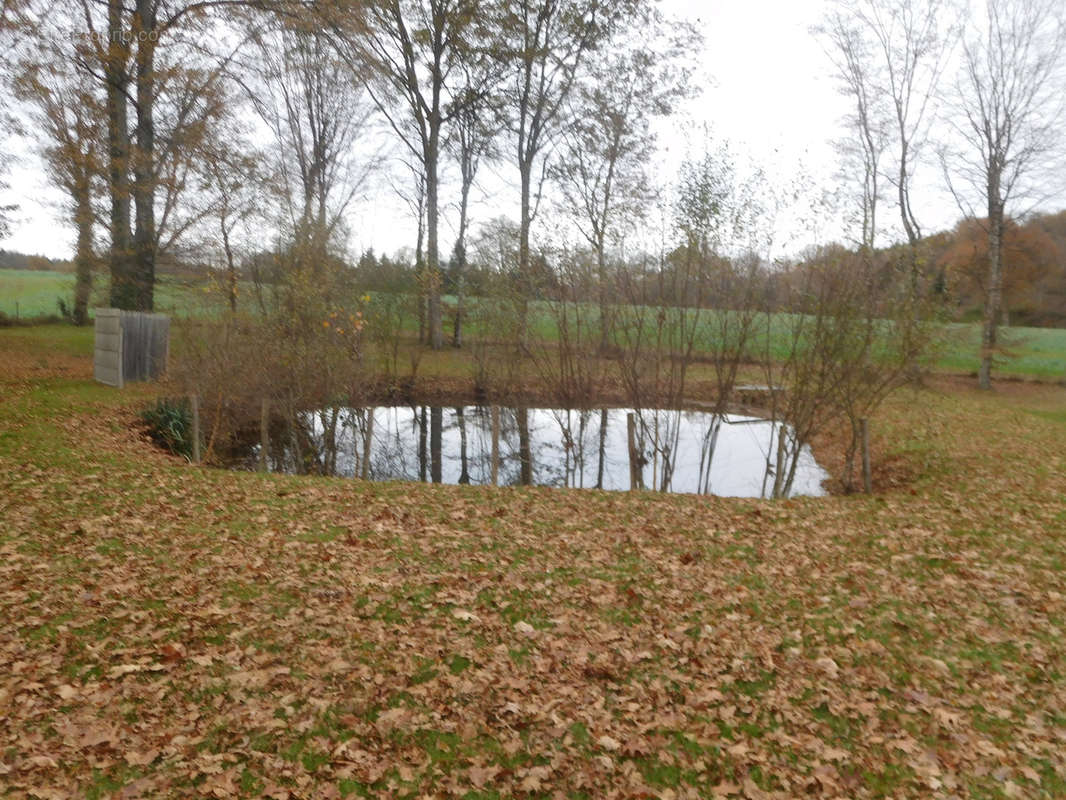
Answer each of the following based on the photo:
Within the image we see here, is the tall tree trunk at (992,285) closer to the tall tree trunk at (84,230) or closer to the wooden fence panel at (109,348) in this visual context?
the wooden fence panel at (109,348)

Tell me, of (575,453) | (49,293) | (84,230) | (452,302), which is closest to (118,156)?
(84,230)

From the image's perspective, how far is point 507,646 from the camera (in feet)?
20.0

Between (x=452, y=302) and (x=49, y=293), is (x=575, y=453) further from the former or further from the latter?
(x=49, y=293)

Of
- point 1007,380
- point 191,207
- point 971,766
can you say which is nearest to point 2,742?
point 971,766

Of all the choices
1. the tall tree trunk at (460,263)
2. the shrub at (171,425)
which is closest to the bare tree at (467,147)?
the tall tree trunk at (460,263)

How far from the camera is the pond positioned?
Result: 49.5 feet

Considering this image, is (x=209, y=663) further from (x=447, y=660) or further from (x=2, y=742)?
(x=447, y=660)

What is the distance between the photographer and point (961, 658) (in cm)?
636

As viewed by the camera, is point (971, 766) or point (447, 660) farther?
point (447, 660)

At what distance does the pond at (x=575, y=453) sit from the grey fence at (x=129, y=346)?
543 centimetres

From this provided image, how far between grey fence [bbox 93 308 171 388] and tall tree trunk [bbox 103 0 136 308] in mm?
2755

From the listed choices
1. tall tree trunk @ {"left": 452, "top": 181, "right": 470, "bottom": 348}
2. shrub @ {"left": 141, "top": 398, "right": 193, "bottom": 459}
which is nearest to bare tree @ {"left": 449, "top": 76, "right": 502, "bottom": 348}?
tall tree trunk @ {"left": 452, "top": 181, "right": 470, "bottom": 348}

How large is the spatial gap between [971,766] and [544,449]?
46.0 ft

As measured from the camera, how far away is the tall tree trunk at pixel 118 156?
20.3 m
